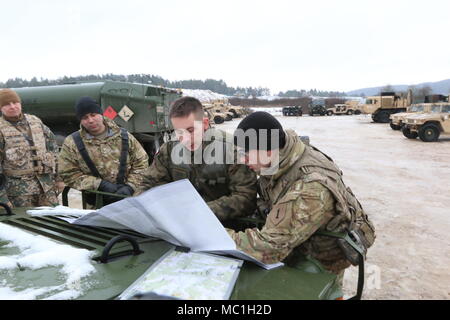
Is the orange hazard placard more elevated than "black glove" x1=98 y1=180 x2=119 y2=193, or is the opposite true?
the orange hazard placard

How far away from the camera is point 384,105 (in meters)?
25.4

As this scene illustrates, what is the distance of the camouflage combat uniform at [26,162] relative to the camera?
3236 mm

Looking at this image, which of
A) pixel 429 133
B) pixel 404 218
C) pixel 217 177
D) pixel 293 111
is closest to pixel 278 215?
pixel 217 177

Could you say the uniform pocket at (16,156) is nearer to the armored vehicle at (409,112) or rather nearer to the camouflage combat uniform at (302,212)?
the camouflage combat uniform at (302,212)

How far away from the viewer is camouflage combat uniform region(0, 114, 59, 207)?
127 inches

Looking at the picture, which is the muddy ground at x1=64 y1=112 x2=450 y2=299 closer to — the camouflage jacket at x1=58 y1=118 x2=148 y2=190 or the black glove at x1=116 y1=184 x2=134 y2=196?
the black glove at x1=116 y1=184 x2=134 y2=196

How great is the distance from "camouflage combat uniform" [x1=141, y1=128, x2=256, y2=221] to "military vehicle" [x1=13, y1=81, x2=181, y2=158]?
675 centimetres

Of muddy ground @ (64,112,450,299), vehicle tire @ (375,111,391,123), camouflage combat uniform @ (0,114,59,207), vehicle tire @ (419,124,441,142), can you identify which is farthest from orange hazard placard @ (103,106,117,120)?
vehicle tire @ (375,111,391,123)

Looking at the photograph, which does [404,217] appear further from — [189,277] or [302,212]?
[189,277]

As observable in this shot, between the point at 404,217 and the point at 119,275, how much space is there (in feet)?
16.2

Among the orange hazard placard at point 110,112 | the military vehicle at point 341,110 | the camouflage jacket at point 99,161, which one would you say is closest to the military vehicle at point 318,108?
the military vehicle at point 341,110

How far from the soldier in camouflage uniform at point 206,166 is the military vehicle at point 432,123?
14.1 m
